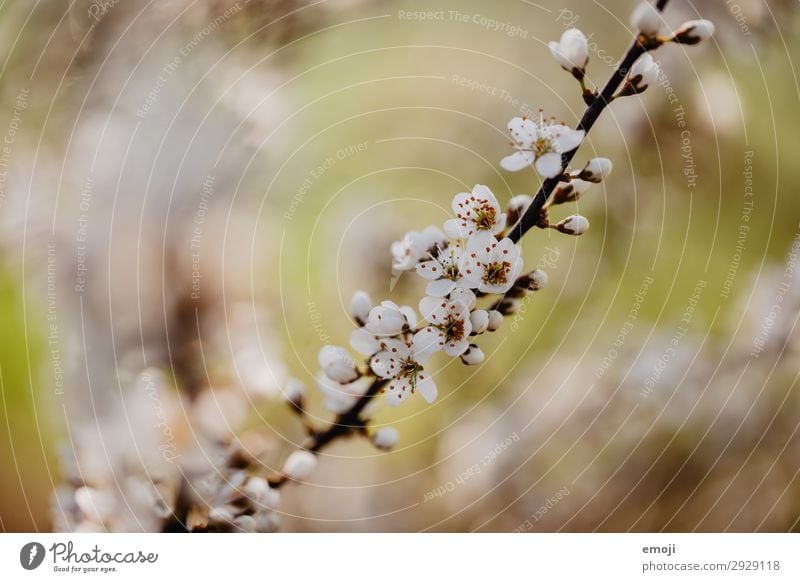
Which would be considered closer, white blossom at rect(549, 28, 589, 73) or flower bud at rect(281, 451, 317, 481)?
white blossom at rect(549, 28, 589, 73)

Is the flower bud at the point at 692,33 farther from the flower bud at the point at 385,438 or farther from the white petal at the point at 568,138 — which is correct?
the flower bud at the point at 385,438

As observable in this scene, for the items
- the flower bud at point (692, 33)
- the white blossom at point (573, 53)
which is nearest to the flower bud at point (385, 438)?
the white blossom at point (573, 53)

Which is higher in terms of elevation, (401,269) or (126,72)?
(126,72)

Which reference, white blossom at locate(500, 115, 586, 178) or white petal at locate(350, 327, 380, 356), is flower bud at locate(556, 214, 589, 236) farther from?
white petal at locate(350, 327, 380, 356)
